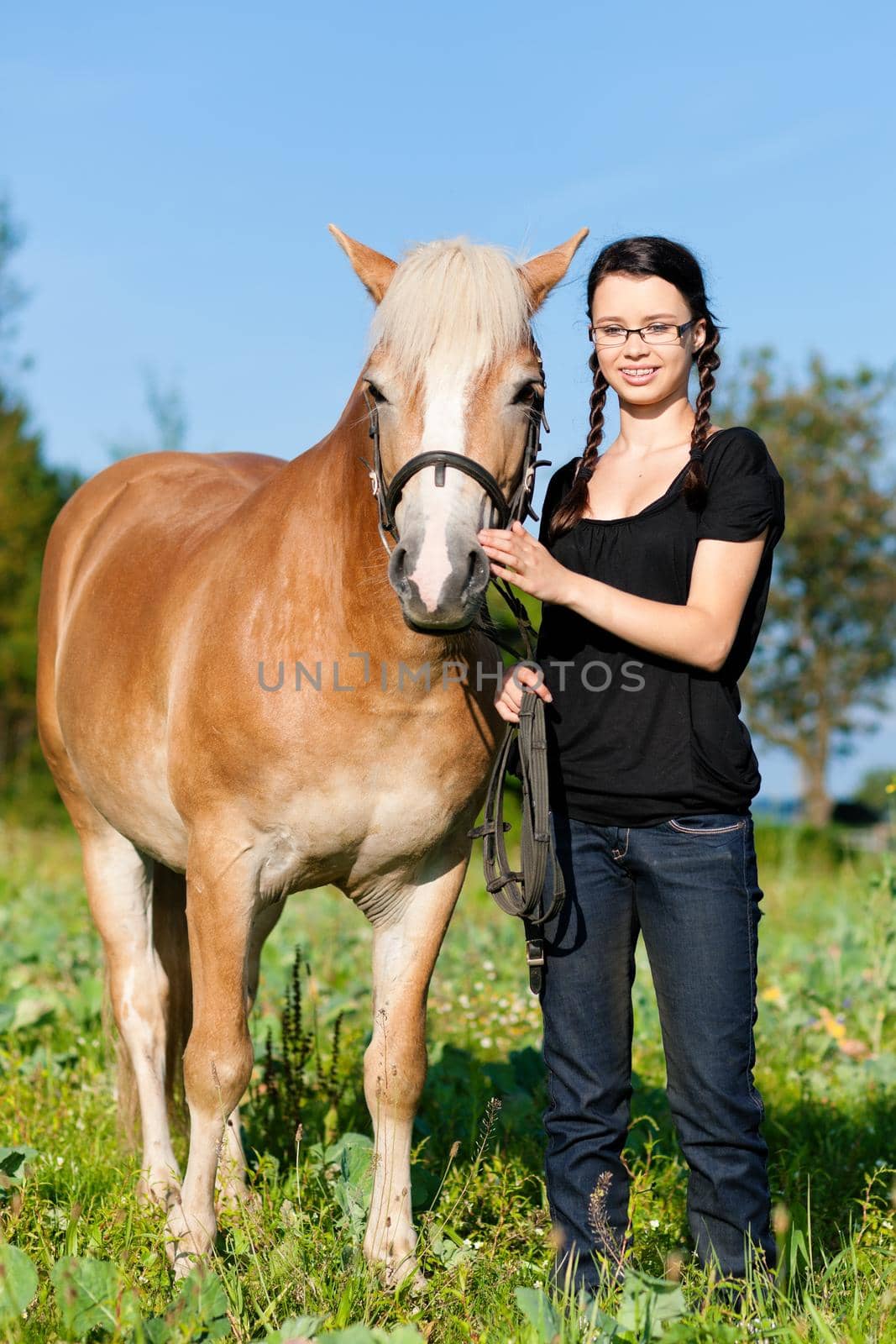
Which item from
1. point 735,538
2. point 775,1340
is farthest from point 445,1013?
point 735,538

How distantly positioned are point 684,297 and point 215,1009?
6.31 feet

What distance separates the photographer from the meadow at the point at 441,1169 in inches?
86.7

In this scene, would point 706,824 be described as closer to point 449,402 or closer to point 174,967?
point 449,402

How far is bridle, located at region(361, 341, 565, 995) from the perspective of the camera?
2.34 metres

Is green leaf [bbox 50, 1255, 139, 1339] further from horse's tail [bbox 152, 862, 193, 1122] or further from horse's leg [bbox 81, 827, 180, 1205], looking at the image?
horse's tail [bbox 152, 862, 193, 1122]

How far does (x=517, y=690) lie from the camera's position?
250 centimetres

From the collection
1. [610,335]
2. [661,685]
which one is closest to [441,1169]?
[661,685]

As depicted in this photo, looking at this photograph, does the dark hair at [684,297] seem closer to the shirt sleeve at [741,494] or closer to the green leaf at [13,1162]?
the shirt sleeve at [741,494]

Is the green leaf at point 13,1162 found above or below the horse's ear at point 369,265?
below

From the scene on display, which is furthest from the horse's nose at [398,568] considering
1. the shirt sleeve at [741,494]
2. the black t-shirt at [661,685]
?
the shirt sleeve at [741,494]

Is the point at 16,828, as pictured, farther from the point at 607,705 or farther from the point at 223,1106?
the point at 607,705

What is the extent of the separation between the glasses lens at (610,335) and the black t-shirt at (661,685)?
289 millimetres

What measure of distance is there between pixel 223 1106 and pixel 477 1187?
0.76m

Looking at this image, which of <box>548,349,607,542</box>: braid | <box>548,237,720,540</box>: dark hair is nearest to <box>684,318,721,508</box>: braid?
<box>548,237,720,540</box>: dark hair
